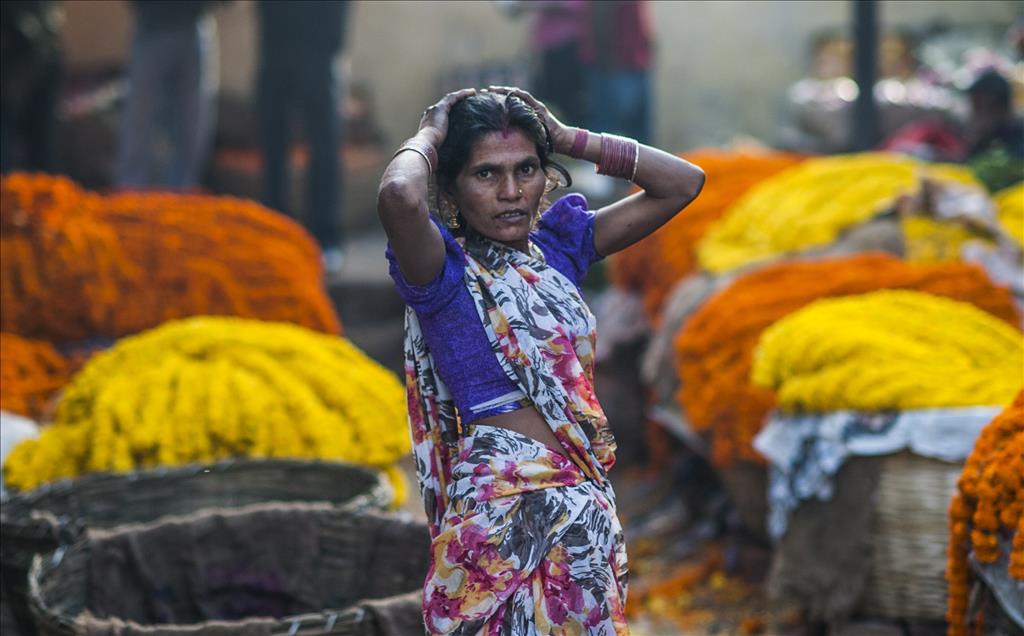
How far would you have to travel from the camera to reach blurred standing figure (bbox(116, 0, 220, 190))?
5.55 meters

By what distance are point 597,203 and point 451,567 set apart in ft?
17.7

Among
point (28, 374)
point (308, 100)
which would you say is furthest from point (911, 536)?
point (308, 100)

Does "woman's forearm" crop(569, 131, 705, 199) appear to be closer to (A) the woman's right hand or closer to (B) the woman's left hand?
(B) the woman's left hand

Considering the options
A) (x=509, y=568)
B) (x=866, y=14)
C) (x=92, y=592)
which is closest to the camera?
(x=509, y=568)

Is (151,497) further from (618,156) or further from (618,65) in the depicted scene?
(618,65)

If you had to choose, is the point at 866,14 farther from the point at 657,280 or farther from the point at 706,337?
the point at 706,337

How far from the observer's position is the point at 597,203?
741cm

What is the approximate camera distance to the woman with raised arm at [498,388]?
2129 millimetres

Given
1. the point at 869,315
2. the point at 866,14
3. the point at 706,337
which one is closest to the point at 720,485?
the point at 706,337

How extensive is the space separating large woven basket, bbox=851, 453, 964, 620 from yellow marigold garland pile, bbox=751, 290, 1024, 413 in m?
0.17

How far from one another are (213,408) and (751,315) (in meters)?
1.84

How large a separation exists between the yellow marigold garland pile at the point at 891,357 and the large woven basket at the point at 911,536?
17 cm

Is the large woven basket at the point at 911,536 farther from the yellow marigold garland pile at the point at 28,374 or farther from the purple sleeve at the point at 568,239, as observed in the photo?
the yellow marigold garland pile at the point at 28,374

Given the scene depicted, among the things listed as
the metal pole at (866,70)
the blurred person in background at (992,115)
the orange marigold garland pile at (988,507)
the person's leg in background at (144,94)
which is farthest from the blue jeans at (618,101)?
the orange marigold garland pile at (988,507)
